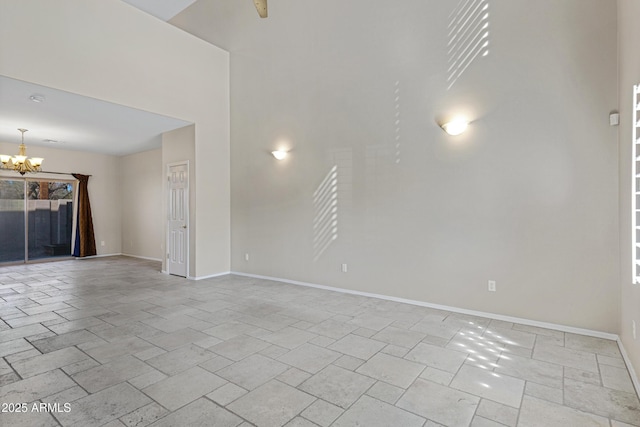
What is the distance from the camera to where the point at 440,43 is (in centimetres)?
403

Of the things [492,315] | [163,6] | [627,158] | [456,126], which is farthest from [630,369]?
[163,6]

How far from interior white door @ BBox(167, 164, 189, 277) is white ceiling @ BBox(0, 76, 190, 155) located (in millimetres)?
903

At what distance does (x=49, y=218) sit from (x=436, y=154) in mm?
9156

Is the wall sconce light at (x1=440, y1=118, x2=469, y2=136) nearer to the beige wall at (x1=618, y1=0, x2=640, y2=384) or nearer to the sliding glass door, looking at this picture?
the beige wall at (x1=618, y1=0, x2=640, y2=384)

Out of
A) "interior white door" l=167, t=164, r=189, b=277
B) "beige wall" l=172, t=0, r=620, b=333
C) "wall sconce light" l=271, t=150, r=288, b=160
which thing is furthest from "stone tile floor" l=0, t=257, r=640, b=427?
"wall sconce light" l=271, t=150, r=288, b=160

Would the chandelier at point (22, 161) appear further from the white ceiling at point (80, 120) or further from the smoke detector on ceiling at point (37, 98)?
the smoke detector on ceiling at point (37, 98)

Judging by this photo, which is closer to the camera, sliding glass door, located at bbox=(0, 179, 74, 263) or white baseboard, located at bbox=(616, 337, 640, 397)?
white baseboard, located at bbox=(616, 337, 640, 397)

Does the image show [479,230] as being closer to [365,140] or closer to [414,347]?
[414,347]

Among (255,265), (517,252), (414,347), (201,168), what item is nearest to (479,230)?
(517,252)

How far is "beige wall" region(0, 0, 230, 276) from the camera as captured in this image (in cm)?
380

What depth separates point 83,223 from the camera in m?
8.34

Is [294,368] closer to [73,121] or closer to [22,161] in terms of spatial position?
[73,121]

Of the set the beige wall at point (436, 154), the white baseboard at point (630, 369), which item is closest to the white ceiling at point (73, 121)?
the beige wall at point (436, 154)

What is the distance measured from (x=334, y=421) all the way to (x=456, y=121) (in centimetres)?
342
